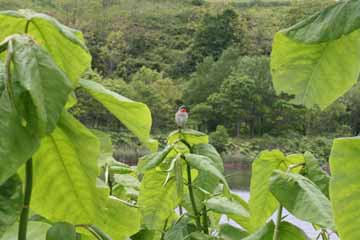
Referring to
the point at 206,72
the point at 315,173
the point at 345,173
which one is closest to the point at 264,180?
the point at 315,173

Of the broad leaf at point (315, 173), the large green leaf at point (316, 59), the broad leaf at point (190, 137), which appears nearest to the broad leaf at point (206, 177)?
the broad leaf at point (190, 137)

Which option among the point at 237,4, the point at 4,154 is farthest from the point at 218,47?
the point at 4,154

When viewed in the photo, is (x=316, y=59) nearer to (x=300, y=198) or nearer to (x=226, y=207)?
(x=300, y=198)

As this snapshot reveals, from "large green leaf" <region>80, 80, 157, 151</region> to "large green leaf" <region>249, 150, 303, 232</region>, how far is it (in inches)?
12.1

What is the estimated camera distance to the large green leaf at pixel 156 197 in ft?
2.55

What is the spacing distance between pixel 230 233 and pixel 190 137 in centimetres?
13

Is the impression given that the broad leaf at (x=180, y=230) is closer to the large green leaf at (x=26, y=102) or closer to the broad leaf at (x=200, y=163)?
the broad leaf at (x=200, y=163)

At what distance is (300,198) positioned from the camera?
0.55 metres

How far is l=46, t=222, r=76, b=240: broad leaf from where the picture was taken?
34 centimetres

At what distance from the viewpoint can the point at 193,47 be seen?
53.6ft

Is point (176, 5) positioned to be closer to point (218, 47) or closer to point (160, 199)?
point (218, 47)

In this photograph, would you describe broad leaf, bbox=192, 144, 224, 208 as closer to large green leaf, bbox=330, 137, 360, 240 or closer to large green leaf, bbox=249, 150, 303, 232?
large green leaf, bbox=249, 150, 303, 232

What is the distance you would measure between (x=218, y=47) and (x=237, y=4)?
38.7 feet

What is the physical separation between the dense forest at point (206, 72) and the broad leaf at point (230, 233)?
21 centimetres
